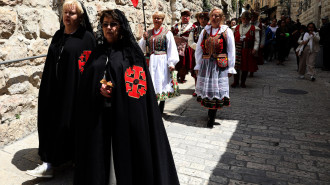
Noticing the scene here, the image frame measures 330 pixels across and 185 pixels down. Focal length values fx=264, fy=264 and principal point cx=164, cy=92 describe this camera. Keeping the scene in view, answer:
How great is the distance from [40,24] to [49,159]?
90.6 inches

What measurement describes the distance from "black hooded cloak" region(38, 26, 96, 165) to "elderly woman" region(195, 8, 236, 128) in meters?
2.30

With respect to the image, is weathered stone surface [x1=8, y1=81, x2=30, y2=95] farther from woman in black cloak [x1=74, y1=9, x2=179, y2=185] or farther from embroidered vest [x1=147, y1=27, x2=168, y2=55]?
embroidered vest [x1=147, y1=27, x2=168, y2=55]

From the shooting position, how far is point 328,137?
13.8 ft

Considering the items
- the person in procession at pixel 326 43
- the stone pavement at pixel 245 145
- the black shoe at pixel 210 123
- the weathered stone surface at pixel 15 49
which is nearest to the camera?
the stone pavement at pixel 245 145

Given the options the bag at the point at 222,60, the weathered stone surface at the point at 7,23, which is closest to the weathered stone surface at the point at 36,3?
the weathered stone surface at the point at 7,23

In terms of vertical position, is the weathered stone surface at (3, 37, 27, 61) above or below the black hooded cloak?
above

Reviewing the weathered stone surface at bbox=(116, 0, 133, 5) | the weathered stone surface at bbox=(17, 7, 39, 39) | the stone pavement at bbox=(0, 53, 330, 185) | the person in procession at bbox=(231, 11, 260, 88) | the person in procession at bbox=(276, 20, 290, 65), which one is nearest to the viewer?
the stone pavement at bbox=(0, 53, 330, 185)

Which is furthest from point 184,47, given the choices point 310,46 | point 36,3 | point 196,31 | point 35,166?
point 35,166

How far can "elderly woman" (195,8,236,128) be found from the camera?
4395mm

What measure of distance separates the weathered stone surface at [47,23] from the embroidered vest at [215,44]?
99.3 inches

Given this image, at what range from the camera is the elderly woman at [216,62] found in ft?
14.4

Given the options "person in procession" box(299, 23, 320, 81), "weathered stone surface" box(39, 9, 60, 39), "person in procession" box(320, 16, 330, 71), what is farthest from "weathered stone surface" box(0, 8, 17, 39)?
"person in procession" box(320, 16, 330, 71)

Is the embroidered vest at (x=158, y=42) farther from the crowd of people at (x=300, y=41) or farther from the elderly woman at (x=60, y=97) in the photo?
the crowd of people at (x=300, y=41)

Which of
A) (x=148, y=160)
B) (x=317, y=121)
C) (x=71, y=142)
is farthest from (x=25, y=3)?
(x=317, y=121)
